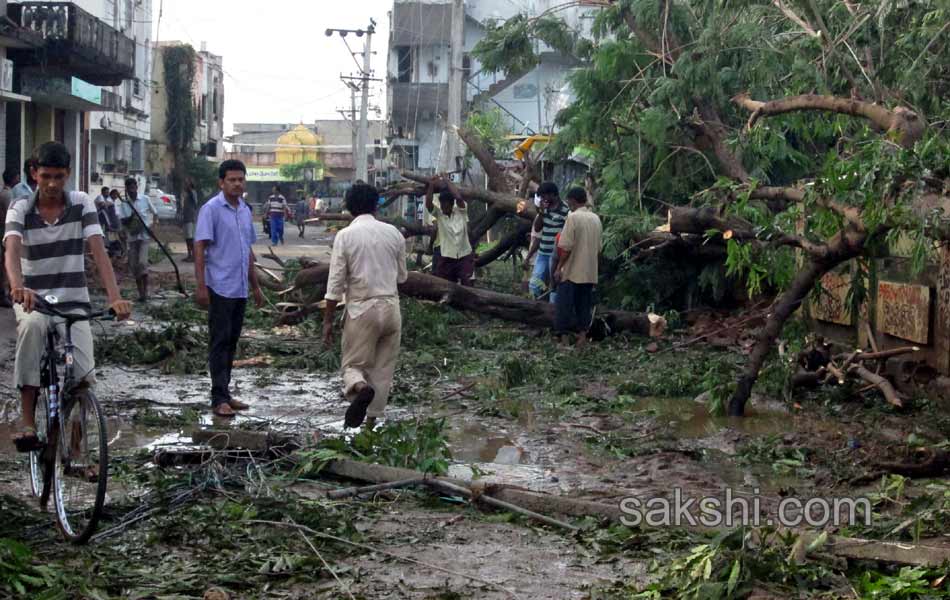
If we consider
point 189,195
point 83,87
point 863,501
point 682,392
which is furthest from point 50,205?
point 83,87

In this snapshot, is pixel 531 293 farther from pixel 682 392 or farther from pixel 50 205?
pixel 50 205

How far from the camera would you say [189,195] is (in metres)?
23.4

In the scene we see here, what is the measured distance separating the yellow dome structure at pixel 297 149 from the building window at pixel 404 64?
112 ft

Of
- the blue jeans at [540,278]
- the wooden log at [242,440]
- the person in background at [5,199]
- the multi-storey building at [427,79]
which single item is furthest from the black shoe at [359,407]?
the multi-storey building at [427,79]

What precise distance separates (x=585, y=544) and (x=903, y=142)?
160 inches

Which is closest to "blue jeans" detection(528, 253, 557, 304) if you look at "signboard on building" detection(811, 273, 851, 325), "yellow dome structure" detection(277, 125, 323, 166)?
"signboard on building" detection(811, 273, 851, 325)

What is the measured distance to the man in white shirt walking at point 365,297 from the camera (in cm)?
789

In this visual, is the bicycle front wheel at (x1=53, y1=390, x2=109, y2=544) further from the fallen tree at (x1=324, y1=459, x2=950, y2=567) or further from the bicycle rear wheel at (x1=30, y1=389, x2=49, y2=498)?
the fallen tree at (x1=324, y1=459, x2=950, y2=567)

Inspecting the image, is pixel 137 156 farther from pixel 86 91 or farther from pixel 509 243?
pixel 509 243

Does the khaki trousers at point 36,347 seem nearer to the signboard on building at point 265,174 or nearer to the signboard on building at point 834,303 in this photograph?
the signboard on building at point 834,303

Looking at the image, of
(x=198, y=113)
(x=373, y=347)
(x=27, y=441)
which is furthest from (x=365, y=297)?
(x=198, y=113)

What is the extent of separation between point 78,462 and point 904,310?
6960 millimetres

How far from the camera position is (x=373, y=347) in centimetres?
801

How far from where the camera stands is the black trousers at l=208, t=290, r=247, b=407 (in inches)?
342
